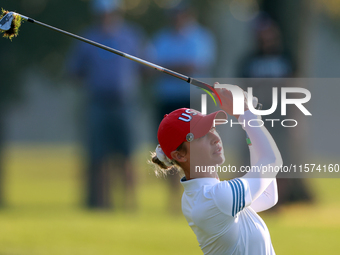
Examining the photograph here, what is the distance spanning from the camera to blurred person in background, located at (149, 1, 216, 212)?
12.5 feet

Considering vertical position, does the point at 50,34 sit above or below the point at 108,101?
above

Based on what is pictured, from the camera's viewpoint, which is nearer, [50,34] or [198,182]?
[198,182]

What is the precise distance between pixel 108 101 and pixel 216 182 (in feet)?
8.38

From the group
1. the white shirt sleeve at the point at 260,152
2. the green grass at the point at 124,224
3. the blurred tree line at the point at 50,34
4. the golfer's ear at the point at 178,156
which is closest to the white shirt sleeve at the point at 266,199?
the white shirt sleeve at the point at 260,152

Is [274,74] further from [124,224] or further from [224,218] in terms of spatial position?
[224,218]

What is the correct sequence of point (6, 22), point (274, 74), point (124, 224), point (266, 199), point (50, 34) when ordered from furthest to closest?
point (50, 34) → point (274, 74) → point (124, 224) → point (6, 22) → point (266, 199)

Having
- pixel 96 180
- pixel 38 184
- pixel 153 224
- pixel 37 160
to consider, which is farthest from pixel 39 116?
pixel 153 224

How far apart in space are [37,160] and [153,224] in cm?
423

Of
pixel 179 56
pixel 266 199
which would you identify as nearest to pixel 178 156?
pixel 266 199

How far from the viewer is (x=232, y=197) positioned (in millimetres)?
1498

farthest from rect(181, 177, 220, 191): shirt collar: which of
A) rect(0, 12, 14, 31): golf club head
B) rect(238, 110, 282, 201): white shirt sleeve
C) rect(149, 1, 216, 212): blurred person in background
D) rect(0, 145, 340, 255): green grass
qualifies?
rect(149, 1, 216, 212): blurred person in background

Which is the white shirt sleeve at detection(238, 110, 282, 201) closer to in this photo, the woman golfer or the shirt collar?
the woman golfer

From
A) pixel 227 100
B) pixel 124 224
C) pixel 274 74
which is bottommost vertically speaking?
pixel 124 224

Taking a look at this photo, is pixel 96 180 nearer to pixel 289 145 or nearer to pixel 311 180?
pixel 289 145
